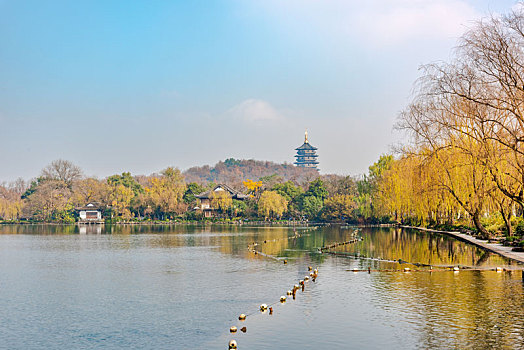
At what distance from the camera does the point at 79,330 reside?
1282cm

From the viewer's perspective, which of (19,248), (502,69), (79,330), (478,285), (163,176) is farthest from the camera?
(163,176)

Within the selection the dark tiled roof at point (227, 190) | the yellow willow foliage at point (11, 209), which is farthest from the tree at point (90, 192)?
the dark tiled roof at point (227, 190)

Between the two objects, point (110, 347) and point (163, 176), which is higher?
point (163, 176)

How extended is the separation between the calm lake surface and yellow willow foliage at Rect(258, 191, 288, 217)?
55956 millimetres

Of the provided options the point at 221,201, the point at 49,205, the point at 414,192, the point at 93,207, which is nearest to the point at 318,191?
the point at 221,201

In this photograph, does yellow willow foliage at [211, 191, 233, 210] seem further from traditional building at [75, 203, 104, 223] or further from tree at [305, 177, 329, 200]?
traditional building at [75, 203, 104, 223]

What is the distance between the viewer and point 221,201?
85.9 m

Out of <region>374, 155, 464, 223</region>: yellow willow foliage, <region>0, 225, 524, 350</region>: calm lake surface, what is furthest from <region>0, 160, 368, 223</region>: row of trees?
<region>0, 225, 524, 350</region>: calm lake surface

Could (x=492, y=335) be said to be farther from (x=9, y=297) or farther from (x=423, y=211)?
(x=423, y=211)

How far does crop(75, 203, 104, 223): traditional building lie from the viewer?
3538 inches

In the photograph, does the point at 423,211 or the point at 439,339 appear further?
the point at 423,211

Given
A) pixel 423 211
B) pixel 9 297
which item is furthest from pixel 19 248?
pixel 423 211

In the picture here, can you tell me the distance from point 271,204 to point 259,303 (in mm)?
66374

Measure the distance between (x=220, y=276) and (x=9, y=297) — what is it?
24.0 feet
